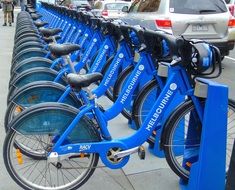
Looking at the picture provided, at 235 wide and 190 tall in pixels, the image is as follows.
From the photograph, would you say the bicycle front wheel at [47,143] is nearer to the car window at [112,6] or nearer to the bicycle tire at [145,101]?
the bicycle tire at [145,101]

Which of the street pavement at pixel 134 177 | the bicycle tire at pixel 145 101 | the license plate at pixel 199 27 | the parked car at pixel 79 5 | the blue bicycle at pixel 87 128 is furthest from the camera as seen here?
the parked car at pixel 79 5

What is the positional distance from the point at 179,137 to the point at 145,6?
5.99 m

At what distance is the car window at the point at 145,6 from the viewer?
28.3 ft

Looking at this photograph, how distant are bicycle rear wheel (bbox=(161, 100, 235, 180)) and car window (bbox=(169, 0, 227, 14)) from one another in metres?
4.90

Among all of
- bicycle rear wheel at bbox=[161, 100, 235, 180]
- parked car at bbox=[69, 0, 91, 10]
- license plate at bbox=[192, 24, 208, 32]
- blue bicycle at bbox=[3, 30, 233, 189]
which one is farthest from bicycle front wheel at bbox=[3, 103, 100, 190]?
parked car at bbox=[69, 0, 91, 10]

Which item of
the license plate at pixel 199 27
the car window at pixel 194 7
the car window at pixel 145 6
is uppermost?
the car window at pixel 194 7

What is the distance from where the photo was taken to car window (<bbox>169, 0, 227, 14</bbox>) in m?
8.27

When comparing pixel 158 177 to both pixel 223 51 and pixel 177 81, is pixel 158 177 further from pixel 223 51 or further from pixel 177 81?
pixel 223 51

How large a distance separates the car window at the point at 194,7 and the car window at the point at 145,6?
384mm

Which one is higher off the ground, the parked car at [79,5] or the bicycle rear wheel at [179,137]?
the bicycle rear wheel at [179,137]

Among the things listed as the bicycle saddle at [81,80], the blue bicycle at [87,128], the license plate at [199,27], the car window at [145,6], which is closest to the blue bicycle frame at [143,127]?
the blue bicycle at [87,128]

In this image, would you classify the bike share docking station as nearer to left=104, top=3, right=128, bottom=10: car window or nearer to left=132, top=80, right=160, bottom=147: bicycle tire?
left=132, top=80, right=160, bottom=147: bicycle tire

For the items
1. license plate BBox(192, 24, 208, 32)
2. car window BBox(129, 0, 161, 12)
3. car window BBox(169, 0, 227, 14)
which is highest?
car window BBox(169, 0, 227, 14)

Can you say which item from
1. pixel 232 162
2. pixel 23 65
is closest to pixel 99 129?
pixel 232 162
